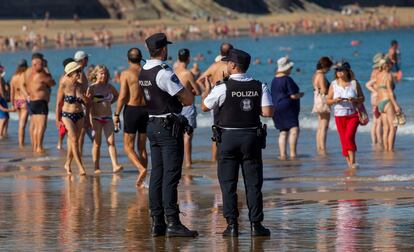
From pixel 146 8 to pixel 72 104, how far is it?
107992mm

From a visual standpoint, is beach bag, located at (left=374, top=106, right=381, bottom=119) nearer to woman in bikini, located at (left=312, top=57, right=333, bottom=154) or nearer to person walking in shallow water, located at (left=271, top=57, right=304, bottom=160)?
woman in bikini, located at (left=312, top=57, right=333, bottom=154)

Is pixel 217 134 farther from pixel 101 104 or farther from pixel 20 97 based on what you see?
pixel 20 97

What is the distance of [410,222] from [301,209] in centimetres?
147

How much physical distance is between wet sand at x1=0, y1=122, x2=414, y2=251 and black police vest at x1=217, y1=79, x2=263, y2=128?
0.94 metres

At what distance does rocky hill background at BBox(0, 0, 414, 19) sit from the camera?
115 m

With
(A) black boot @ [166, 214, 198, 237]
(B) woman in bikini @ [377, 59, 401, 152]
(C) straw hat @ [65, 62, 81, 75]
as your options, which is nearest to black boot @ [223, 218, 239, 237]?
(A) black boot @ [166, 214, 198, 237]

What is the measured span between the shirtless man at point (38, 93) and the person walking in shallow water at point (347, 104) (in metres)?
5.00

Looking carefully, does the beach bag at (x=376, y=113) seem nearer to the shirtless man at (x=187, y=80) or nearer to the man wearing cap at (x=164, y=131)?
the shirtless man at (x=187, y=80)

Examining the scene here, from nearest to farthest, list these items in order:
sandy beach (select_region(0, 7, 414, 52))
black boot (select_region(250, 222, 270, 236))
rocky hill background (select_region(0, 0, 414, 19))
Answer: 1. black boot (select_region(250, 222, 270, 236))
2. sandy beach (select_region(0, 7, 414, 52))
3. rocky hill background (select_region(0, 0, 414, 19))

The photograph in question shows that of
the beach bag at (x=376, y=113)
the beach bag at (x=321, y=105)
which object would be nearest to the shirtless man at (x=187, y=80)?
the beach bag at (x=321, y=105)

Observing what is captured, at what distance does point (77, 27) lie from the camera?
11081cm

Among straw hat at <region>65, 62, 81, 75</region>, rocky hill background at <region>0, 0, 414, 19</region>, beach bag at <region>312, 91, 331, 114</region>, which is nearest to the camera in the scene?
straw hat at <region>65, 62, 81, 75</region>

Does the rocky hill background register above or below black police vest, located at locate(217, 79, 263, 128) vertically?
above

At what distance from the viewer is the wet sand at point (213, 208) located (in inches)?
416
